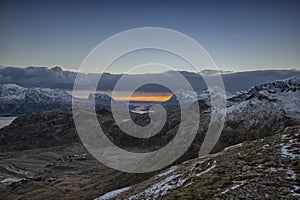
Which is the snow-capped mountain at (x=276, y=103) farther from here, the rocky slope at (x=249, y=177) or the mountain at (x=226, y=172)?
the rocky slope at (x=249, y=177)

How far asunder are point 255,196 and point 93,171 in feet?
550

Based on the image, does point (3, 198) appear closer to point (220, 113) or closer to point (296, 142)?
point (220, 113)

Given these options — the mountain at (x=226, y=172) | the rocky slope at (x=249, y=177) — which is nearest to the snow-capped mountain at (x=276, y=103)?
the mountain at (x=226, y=172)

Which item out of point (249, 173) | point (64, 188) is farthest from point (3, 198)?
point (249, 173)

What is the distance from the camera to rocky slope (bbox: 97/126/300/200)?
871 inches

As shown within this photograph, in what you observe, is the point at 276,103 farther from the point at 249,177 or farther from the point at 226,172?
the point at 249,177

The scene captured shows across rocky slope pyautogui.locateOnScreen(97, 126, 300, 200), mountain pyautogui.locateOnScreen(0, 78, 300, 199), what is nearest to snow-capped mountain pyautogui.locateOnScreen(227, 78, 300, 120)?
mountain pyautogui.locateOnScreen(0, 78, 300, 199)

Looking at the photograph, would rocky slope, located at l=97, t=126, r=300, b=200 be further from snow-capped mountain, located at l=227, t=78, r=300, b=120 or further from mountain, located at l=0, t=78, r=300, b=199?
snow-capped mountain, located at l=227, t=78, r=300, b=120

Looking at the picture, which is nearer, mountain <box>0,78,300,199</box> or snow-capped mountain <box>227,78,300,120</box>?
mountain <box>0,78,300,199</box>

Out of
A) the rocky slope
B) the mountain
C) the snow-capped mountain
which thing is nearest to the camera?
the rocky slope

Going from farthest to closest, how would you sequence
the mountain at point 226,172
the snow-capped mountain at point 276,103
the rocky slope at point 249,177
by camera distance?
1. the snow-capped mountain at point 276,103
2. the mountain at point 226,172
3. the rocky slope at point 249,177

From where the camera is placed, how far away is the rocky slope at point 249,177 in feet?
72.6

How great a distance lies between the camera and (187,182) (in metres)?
31.5

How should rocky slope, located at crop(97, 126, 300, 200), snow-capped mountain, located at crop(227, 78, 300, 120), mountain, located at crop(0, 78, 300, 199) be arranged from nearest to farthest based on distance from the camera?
rocky slope, located at crop(97, 126, 300, 200)
mountain, located at crop(0, 78, 300, 199)
snow-capped mountain, located at crop(227, 78, 300, 120)
